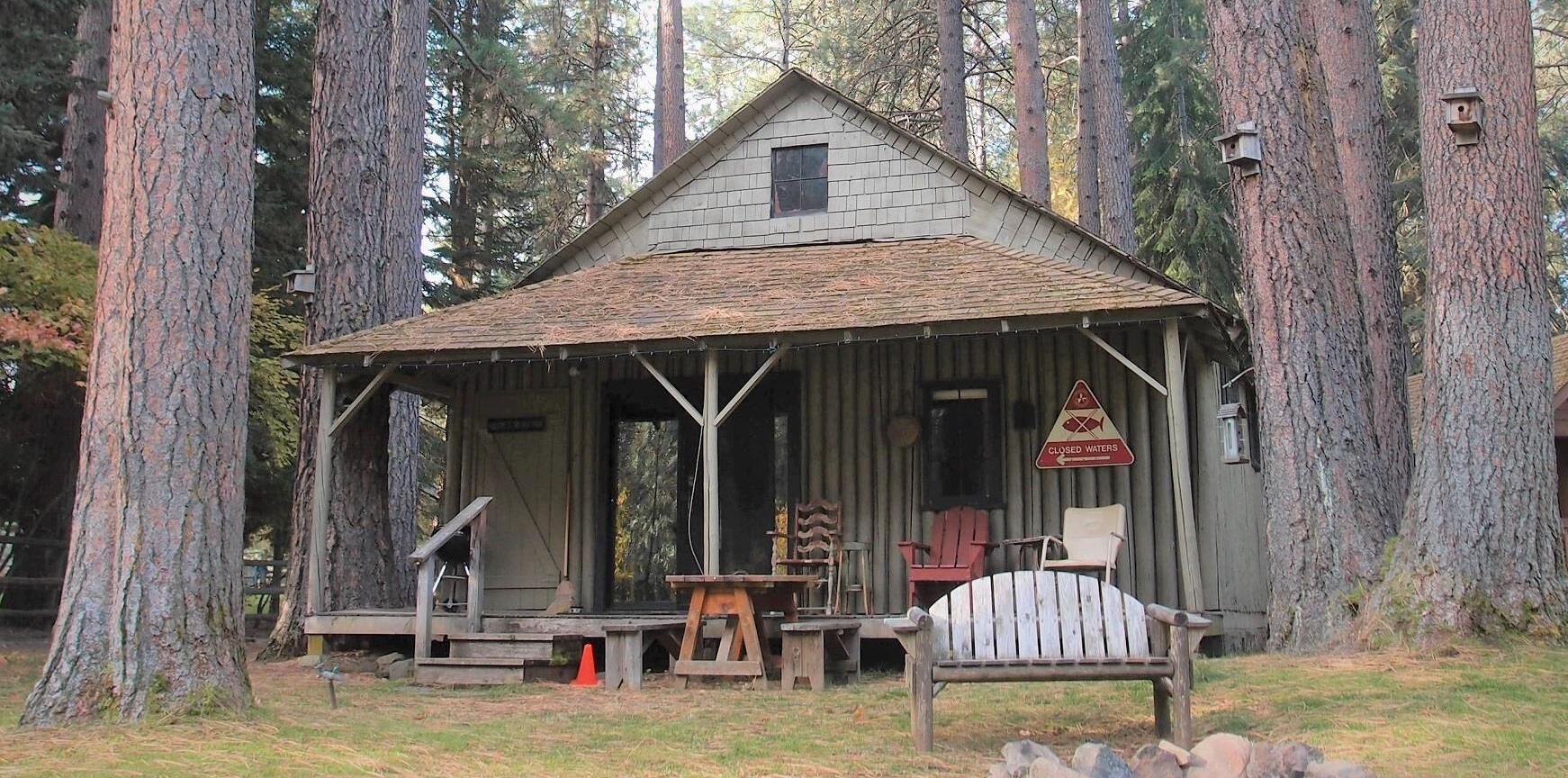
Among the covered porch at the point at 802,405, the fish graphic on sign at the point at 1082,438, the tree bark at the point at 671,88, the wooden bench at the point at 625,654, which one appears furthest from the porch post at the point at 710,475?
the tree bark at the point at 671,88

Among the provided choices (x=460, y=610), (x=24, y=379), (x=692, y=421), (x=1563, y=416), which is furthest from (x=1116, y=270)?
(x=24, y=379)

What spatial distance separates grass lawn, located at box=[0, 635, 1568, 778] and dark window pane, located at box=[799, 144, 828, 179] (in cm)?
630

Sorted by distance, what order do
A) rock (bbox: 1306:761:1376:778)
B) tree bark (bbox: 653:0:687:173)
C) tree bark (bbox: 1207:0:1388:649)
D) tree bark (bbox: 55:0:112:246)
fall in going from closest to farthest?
rock (bbox: 1306:761:1376:778), tree bark (bbox: 1207:0:1388:649), tree bark (bbox: 55:0:112:246), tree bark (bbox: 653:0:687:173)

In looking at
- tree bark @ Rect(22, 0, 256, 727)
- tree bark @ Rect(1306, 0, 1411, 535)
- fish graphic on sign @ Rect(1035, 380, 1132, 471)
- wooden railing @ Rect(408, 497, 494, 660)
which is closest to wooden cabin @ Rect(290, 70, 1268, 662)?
fish graphic on sign @ Rect(1035, 380, 1132, 471)

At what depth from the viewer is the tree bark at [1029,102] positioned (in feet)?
60.4

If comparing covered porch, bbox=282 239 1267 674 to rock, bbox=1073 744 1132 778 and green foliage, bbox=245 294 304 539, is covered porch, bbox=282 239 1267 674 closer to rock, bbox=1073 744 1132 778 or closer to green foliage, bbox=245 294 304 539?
→ green foliage, bbox=245 294 304 539

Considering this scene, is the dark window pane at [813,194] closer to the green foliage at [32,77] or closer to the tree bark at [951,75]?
the tree bark at [951,75]

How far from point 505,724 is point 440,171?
56.6 feet

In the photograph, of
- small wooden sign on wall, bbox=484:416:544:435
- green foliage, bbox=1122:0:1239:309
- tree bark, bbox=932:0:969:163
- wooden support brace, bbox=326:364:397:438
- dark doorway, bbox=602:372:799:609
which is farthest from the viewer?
green foliage, bbox=1122:0:1239:309

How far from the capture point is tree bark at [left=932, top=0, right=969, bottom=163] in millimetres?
18719

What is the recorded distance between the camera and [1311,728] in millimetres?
5660

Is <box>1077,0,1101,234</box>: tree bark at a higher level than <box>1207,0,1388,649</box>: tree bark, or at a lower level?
higher

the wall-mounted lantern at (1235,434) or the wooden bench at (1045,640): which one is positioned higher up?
the wall-mounted lantern at (1235,434)

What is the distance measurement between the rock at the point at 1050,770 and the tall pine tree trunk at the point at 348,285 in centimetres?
772
